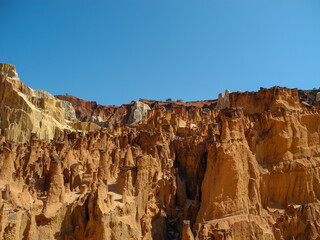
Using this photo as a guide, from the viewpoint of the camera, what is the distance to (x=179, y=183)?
21.2m

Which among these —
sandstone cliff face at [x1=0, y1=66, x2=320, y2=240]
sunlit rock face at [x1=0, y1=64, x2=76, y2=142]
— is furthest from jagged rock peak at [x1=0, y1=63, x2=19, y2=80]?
sandstone cliff face at [x1=0, y1=66, x2=320, y2=240]

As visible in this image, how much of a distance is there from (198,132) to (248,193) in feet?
27.6

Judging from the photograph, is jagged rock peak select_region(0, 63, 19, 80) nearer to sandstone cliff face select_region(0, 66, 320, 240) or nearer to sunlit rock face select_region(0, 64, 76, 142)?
sunlit rock face select_region(0, 64, 76, 142)

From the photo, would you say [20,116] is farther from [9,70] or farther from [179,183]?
[179,183]

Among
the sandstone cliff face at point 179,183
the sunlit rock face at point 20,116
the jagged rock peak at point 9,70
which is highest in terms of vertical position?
the jagged rock peak at point 9,70

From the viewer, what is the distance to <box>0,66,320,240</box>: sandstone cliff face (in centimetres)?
1438

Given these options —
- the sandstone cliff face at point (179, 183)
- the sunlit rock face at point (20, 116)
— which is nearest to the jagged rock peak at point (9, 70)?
the sunlit rock face at point (20, 116)

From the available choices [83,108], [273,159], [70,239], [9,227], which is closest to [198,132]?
[273,159]

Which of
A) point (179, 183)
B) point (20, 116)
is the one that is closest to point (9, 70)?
point (20, 116)

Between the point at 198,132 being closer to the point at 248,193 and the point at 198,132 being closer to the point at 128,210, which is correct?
the point at 248,193

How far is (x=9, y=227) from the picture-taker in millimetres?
11492

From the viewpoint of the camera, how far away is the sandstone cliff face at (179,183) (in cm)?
1438

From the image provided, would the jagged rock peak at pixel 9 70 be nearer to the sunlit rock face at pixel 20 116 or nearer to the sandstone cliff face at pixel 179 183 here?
the sunlit rock face at pixel 20 116

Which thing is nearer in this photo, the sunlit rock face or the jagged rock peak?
the sunlit rock face
